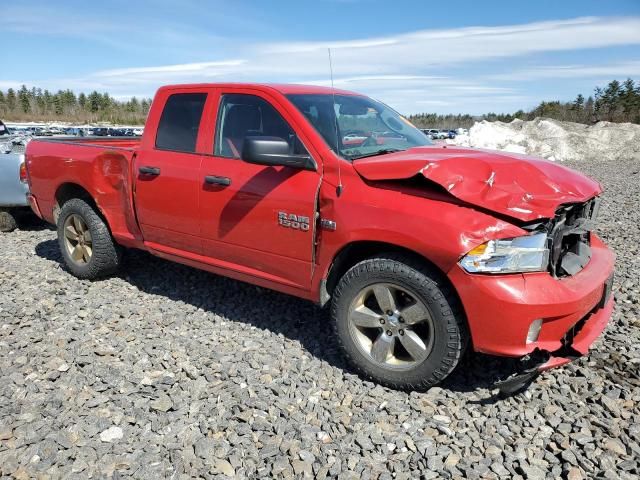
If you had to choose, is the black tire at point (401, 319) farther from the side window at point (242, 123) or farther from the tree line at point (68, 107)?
the tree line at point (68, 107)

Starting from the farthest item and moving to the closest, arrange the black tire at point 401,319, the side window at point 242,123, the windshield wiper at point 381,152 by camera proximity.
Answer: the side window at point 242,123 → the windshield wiper at point 381,152 → the black tire at point 401,319

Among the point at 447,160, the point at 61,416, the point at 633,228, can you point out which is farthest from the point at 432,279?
the point at 633,228

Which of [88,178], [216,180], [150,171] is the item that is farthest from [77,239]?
[216,180]

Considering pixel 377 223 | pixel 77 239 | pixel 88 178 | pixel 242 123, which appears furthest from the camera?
pixel 77 239

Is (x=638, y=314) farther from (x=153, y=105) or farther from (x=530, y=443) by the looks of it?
(x=153, y=105)

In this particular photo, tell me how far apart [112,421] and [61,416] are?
Result: 31 cm

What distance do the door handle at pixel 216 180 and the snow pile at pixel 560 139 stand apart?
2585 centimetres

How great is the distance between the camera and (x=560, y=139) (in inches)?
1168

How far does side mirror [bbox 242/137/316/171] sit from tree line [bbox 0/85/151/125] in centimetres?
5255

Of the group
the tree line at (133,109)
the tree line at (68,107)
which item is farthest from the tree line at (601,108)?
the tree line at (68,107)

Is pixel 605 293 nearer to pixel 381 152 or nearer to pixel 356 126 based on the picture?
pixel 381 152

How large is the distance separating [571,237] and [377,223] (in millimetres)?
1348

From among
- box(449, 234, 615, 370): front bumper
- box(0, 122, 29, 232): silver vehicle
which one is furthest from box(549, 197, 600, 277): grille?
box(0, 122, 29, 232): silver vehicle

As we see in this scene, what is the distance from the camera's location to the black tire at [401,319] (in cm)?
296
